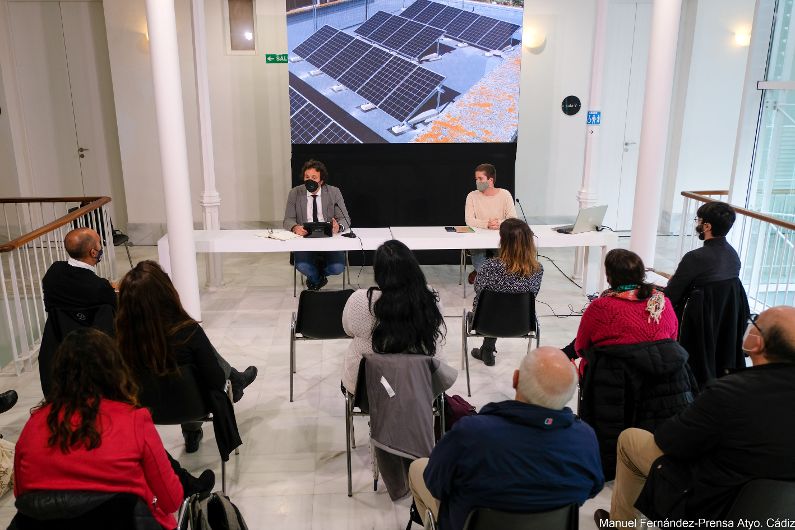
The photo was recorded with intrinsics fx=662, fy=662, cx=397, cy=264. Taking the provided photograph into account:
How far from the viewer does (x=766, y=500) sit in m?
2.04

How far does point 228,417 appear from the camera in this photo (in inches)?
116

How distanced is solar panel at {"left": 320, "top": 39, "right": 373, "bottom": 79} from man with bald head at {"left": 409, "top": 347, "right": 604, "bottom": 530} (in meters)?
5.19

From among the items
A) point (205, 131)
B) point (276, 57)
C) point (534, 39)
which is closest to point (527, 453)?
point (205, 131)

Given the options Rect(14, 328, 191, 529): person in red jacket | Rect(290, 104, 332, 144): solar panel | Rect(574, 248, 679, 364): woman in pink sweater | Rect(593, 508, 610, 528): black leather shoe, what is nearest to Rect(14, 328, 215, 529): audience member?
Rect(14, 328, 191, 529): person in red jacket

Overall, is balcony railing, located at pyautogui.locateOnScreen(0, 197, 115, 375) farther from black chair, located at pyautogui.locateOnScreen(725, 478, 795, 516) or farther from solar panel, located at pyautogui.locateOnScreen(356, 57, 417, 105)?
black chair, located at pyautogui.locateOnScreen(725, 478, 795, 516)

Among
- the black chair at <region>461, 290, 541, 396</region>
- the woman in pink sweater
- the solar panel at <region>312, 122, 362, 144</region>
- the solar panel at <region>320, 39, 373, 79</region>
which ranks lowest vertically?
the black chair at <region>461, 290, 541, 396</region>

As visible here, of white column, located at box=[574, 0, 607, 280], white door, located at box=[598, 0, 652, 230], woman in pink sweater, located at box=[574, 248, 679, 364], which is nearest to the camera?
woman in pink sweater, located at box=[574, 248, 679, 364]

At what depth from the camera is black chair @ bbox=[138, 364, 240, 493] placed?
9.12 feet

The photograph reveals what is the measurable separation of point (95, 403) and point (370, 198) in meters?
5.07

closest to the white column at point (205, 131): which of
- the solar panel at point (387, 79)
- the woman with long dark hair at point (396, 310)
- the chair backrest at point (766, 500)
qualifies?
the solar panel at point (387, 79)

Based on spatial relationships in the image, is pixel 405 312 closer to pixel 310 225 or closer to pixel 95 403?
pixel 95 403

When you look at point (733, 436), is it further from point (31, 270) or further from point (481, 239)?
point (31, 270)

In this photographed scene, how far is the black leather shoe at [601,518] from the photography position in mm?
2822

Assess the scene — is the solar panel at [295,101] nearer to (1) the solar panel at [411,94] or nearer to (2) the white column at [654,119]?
(1) the solar panel at [411,94]
